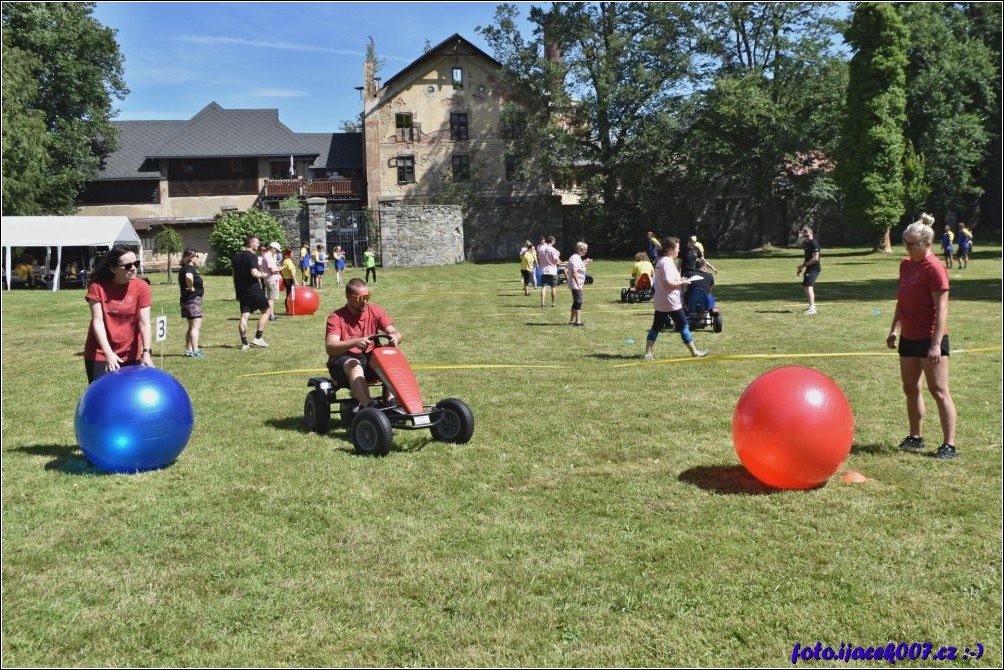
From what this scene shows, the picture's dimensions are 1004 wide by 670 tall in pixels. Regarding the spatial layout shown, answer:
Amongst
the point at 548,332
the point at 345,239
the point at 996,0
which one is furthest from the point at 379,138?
the point at 548,332

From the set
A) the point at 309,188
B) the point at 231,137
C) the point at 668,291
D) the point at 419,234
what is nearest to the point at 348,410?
the point at 668,291

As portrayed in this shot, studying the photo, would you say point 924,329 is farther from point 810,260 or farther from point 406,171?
point 406,171

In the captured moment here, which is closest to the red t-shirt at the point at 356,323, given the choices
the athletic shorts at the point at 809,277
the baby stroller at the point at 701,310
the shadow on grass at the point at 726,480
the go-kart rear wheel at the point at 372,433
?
the go-kart rear wheel at the point at 372,433

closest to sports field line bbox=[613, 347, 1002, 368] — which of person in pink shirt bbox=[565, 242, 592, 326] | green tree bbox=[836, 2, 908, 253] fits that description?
person in pink shirt bbox=[565, 242, 592, 326]

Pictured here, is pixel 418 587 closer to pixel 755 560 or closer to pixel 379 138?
pixel 755 560

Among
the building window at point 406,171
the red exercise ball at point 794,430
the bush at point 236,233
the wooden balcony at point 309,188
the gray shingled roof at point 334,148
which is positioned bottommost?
the red exercise ball at point 794,430

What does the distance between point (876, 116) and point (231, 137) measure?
1488 inches

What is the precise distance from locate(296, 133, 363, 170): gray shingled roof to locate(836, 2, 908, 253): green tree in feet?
100

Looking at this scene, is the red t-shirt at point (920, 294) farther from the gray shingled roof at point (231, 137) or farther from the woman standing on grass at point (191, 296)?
the gray shingled roof at point (231, 137)

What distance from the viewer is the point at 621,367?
12.6 meters

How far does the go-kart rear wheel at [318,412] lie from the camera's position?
8.85m

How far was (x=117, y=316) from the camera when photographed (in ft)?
26.6

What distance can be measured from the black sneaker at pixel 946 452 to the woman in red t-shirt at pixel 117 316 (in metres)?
6.73

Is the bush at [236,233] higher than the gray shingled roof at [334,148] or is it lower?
lower
